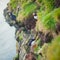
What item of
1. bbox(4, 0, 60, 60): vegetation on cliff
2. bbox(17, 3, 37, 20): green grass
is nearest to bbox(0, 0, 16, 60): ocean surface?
bbox(4, 0, 60, 60): vegetation on cliff

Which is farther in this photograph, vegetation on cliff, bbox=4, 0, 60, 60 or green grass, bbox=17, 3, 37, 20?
green grass, bbox=17, 3, 37, 20

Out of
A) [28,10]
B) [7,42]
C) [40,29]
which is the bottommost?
[7,42]

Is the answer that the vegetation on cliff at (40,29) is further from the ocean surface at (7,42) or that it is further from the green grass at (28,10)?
the ocean surface at (7,42)

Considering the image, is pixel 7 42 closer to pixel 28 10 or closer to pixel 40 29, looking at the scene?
pixel 28 10

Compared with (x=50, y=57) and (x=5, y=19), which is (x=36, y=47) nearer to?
(x=50, y=57)

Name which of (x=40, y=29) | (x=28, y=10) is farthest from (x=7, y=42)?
(x=40, y=29)

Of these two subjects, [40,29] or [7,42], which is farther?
[7,42]

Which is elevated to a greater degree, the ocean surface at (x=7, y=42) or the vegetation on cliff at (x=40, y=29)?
the vegetation on cliff at (x=40, y=29)

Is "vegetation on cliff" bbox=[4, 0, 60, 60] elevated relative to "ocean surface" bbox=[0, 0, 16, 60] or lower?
elevated

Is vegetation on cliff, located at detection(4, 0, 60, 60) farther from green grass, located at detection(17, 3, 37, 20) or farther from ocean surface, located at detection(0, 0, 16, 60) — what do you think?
ocean surface, located at detection(0, 0, 16, 60)

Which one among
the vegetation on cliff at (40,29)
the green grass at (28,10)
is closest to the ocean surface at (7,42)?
the vegetation on cliff at (40,29)

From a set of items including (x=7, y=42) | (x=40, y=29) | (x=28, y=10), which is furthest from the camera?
(x=7, y=42)

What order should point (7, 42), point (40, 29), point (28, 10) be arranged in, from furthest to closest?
1. point (7, 42)
2. point (28, 10)
3. point (40, 29)
